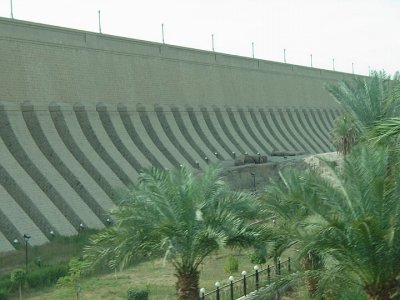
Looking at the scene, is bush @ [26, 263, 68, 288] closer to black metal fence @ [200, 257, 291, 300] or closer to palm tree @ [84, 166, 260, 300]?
black metal fence @ [200, 257, 291, 300]

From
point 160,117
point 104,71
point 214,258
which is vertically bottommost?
point 214,258

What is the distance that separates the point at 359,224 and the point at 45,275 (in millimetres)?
9877

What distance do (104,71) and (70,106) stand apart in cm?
400

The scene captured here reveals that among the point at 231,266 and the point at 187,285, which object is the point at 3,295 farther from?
the point at 187,285

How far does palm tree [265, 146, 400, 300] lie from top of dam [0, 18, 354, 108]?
1854cm

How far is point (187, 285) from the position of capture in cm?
1086

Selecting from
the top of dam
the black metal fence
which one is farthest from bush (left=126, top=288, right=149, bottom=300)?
the top of dam

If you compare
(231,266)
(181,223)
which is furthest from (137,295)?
(231,266)

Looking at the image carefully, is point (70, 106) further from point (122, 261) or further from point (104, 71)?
point (122, 261)

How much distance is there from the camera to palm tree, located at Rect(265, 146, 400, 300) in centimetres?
900

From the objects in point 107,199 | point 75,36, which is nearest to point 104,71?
point 75,36

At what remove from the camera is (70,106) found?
28.5m

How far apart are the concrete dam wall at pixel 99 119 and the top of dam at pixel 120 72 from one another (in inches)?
2.2

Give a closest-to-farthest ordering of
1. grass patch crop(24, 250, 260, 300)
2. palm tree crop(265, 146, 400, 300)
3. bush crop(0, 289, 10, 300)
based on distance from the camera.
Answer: palm tree crop(265, 146, 400, 300) → bush crop(0, 289, 10, 300) → grass patch crop(24, 250, 260, 300)
